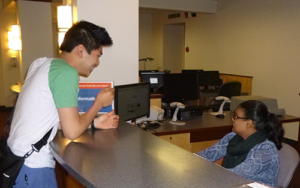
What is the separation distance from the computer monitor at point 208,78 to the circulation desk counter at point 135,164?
4.90 metres

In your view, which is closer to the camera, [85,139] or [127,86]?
[85,139]

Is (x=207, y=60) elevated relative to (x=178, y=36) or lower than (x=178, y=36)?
lower

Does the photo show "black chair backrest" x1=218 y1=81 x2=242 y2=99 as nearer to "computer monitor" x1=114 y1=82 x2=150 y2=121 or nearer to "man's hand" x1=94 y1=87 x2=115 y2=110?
"computer monitor" x1=114 y1=82 x2=150 y2=121

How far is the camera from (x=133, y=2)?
2.53 meters

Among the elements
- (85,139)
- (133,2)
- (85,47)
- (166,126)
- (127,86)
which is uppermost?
(133,2)

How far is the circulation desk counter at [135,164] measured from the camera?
974 mm

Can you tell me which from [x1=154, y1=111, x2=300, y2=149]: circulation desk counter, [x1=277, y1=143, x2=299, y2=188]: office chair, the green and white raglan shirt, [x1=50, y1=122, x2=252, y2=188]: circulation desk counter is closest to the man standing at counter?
the green and white raglan shirt

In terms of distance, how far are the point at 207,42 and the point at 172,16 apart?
179 cm

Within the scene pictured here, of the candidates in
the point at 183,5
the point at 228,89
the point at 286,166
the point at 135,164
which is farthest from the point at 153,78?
the point at 135,164

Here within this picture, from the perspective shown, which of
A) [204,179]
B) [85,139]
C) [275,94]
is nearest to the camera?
[204,179]

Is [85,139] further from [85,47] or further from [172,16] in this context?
[172,16]

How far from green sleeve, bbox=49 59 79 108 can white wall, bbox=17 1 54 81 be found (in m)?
4.77

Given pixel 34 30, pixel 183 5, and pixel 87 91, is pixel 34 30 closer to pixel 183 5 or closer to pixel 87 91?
pixel 183 5

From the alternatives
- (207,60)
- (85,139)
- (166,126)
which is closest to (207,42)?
(207,60)
